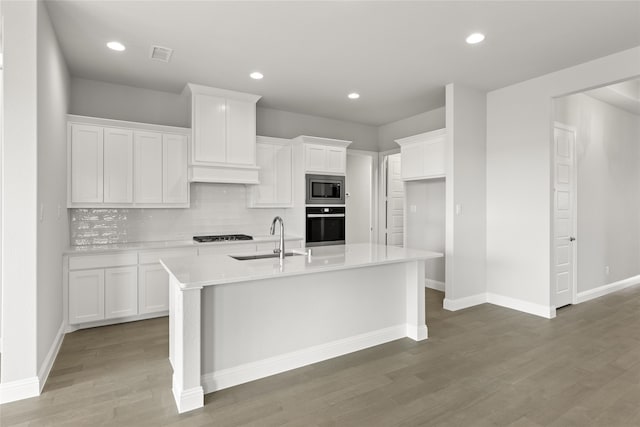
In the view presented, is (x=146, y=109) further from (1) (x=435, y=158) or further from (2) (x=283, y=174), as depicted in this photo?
(1) (x=435, y=158)

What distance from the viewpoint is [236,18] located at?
292 centimetres

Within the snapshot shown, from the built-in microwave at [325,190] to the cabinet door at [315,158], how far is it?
12 centimetres

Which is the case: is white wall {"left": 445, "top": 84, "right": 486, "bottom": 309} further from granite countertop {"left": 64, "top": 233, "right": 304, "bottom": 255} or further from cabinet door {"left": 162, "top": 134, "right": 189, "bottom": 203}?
cabinet door {"left": 162, "top": 134, "right": 189, "bottom": 203}

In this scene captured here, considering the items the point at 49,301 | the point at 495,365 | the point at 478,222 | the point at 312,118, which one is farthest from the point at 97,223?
the point at 478,222

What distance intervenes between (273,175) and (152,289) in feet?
7.26

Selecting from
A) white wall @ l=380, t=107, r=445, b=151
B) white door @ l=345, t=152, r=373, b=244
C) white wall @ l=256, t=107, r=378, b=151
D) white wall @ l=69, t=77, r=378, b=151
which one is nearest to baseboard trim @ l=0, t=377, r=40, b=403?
white wall @ l=69, t=77, r=378, b=151

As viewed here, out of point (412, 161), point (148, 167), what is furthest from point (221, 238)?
point (412, 161)

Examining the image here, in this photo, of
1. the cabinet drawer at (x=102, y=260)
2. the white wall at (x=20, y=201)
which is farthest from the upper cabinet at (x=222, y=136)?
the white wall at (x=20, y=201)

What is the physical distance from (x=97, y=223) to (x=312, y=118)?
11.6 feet

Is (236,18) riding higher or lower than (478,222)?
higher

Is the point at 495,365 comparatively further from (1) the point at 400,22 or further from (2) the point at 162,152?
(2) the point at 162,152

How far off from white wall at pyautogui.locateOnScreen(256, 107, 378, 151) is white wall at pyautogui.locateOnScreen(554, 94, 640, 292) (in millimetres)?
3001

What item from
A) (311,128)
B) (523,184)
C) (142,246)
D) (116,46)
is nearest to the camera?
(116,46)

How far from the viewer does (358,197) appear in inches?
257
